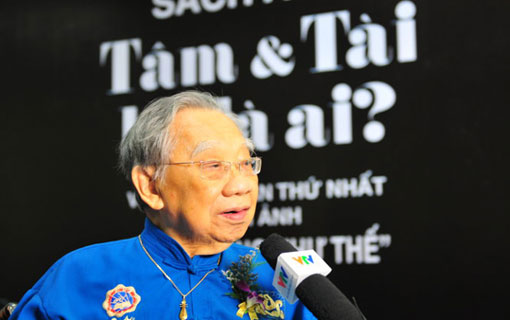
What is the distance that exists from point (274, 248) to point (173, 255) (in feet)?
1.24

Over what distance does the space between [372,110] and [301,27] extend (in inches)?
22.9

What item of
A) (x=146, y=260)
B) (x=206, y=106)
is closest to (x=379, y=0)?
(x=206, y=106)

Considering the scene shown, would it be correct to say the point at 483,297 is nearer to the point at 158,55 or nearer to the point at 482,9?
the point at 482,9

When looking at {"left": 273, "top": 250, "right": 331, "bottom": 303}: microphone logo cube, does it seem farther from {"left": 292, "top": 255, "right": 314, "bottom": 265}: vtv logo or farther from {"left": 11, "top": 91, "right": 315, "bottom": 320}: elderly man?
{"left": 11, "top": 91, "right": 315, "bottom": 320}: elderly man

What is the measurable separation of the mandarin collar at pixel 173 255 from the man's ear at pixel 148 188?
7cm

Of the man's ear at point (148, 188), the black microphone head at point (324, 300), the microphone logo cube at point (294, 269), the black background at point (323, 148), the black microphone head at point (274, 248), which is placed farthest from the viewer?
the black background at point (323, 148)

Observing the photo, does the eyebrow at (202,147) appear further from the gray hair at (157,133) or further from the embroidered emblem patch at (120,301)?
the embroidered emblem patch at (120,301)

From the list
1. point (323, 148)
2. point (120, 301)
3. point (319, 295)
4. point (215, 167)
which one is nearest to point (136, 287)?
point (120, 301)

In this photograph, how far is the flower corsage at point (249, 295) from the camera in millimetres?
1537

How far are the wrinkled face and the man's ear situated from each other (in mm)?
24

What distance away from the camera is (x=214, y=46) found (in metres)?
3.28

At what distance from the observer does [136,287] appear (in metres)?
1.54

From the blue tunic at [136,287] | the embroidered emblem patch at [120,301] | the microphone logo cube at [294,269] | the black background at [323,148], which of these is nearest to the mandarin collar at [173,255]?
the blue tunic at [136,287]

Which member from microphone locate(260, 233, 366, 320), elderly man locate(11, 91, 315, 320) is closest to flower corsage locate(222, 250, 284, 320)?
elderly man locate(11, 91, 315, 320)
